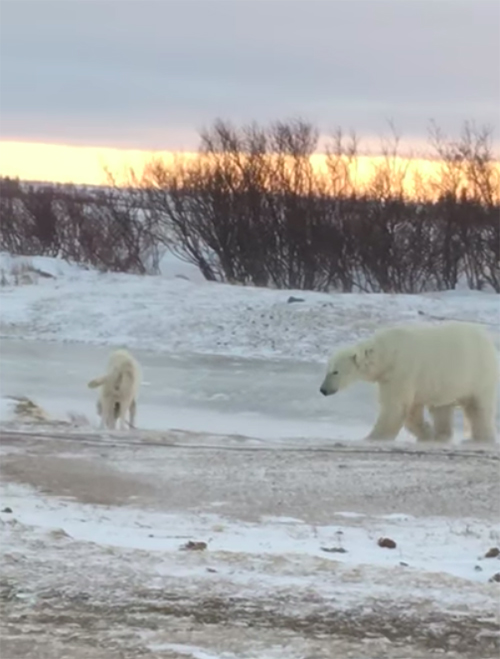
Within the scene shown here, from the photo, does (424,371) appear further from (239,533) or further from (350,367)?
(239,533)

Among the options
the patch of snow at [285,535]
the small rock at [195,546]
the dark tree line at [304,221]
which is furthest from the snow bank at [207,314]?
the small rock at [195,546]

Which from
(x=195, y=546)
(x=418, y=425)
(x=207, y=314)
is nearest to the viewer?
(x=195, y=546)

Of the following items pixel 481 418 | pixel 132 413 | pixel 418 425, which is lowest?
pixel 132 413

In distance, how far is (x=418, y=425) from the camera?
1068 cm

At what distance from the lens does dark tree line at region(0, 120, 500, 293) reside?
32656 mm

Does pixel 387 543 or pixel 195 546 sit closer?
pixel 195 546

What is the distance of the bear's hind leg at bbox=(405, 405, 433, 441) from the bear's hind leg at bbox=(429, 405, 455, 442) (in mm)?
78

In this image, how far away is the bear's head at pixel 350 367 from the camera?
10453 mm

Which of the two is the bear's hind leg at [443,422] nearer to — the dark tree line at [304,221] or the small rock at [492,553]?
the small rock at [492,553]

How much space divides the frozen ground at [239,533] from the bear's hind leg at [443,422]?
A: 109 cm

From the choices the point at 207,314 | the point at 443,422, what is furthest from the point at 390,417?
the point at 207,314

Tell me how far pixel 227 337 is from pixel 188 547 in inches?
656

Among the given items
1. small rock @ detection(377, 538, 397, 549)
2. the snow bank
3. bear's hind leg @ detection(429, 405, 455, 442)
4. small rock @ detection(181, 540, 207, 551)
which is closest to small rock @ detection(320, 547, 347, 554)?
small rock @ detection(377, 538, 397, 549)

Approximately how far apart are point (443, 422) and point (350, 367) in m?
1.02
